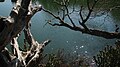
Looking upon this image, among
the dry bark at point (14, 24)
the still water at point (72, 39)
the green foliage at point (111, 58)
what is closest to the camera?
the dry bark at point (14, 24)

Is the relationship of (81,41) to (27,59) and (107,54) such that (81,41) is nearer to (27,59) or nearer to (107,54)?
(107,54)

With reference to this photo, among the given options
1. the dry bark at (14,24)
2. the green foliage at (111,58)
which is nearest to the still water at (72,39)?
the green foliage at (111,58)

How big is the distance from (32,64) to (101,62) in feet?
11.5

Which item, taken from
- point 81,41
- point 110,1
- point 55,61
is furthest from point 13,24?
point 81,41

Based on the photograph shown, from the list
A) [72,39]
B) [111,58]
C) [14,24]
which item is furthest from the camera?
[72,39]

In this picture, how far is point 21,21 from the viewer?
2574 millimetres

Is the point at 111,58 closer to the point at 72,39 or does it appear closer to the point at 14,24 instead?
the point at 14,24

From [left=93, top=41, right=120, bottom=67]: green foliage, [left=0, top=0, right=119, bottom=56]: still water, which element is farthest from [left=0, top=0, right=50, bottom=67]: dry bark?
[left=0, top=0, right=119, bottom=56]: still water

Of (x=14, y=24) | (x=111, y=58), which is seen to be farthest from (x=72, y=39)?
(x=14, y=24)

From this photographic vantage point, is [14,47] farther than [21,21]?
Yes

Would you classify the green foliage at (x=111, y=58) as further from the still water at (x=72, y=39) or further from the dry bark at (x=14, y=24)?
the still water at (x=72, y=39)

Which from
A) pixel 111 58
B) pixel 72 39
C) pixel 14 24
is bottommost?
pixel 72 39

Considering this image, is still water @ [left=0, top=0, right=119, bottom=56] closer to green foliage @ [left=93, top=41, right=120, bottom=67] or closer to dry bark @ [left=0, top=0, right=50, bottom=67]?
green foliage @ [left=93, top=41, right=120, bottom=67]

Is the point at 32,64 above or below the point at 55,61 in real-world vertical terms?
above
